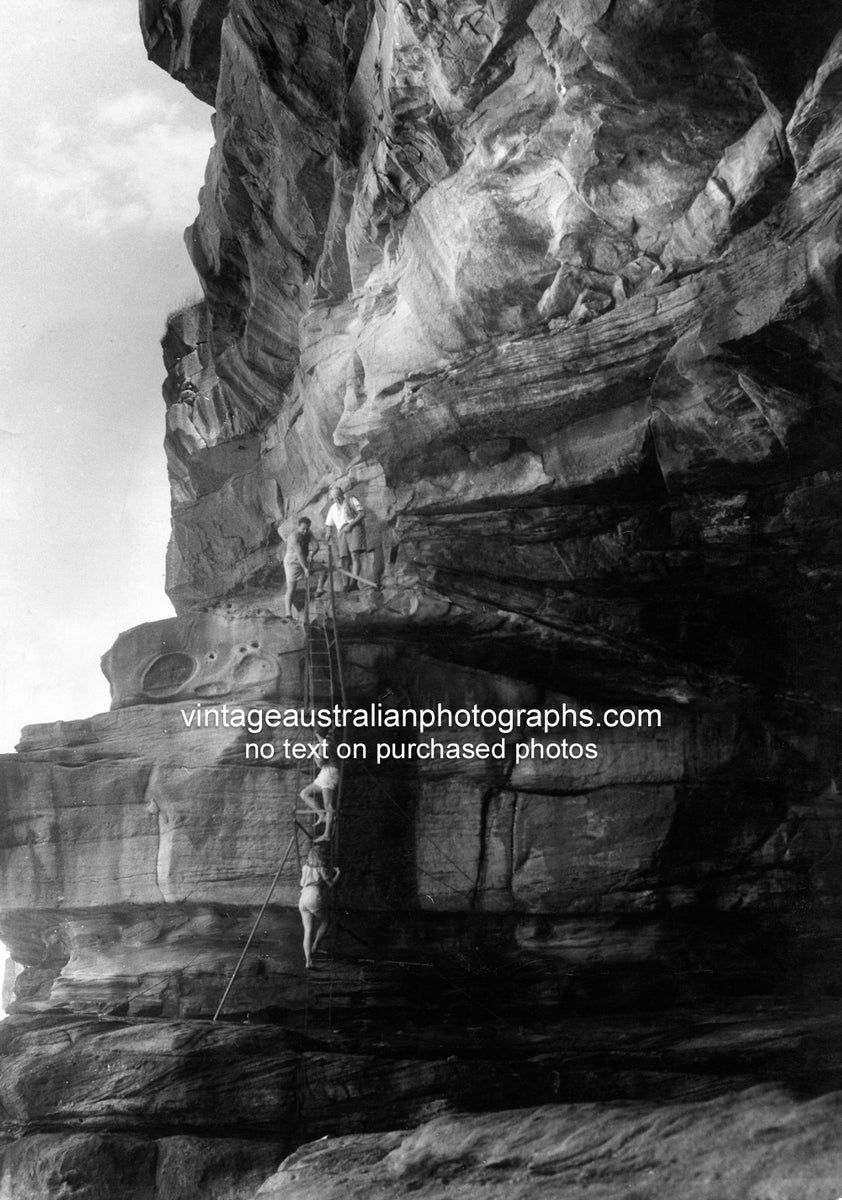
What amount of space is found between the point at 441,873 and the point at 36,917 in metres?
4.72

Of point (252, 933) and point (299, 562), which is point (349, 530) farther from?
point (252, 933)

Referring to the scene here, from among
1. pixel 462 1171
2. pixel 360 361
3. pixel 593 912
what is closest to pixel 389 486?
pixel 360 361

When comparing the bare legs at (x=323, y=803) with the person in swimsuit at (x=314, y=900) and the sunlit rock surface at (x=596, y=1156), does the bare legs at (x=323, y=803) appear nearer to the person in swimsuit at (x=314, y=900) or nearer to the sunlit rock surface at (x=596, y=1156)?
the person in swimsuit at (x=314, y=900)

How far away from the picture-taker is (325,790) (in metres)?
12.0

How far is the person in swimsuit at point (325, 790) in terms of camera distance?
12.0 metres

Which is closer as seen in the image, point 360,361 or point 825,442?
point 825,442

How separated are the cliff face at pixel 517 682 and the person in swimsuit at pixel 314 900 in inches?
18.5

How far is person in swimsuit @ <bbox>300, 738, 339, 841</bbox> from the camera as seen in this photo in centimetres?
1198

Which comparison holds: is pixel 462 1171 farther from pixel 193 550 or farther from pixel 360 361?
pixel 193 550

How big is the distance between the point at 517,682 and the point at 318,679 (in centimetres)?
243

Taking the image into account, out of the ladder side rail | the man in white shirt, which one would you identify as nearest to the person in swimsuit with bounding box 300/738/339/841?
the ladder side rail

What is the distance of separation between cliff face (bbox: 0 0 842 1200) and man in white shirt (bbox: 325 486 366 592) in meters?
0.30

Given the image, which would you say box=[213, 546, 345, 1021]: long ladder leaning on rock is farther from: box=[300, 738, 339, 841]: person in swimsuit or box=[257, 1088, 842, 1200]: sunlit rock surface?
box=[257, 1088, 842, 1200]: sunlit rock surface

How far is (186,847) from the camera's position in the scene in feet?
39.8
